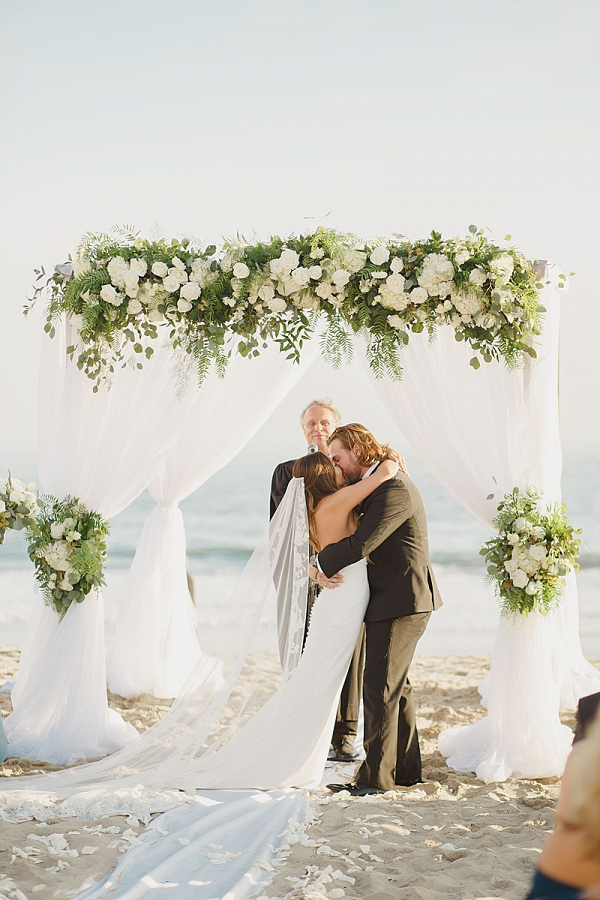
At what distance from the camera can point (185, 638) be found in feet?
21.1

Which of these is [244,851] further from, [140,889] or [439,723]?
[439,723]

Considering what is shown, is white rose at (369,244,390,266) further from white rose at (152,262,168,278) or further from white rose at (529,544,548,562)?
white rose at (529,544,548,562)

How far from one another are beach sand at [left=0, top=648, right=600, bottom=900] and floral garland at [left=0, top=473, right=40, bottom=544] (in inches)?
53.8

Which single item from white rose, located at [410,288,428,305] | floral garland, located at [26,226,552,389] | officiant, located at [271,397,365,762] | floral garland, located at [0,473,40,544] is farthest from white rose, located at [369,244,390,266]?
floral garland, located at [0,473,40,544]

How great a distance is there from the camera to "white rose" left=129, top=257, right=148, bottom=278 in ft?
15.4

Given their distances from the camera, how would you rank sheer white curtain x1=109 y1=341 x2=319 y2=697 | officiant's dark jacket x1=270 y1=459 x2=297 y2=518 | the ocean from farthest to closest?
1. the ocean
2. sheer white curtain x1=109 y1=341 x2=319 y2=697
3. officiant's dark jacket x1=270 y1=459 x2=297 y2=518

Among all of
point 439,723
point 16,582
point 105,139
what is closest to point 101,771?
point 439,723

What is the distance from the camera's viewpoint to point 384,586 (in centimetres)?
446

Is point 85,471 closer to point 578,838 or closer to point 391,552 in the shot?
point 391,552

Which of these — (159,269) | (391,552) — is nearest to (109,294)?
(159,269)

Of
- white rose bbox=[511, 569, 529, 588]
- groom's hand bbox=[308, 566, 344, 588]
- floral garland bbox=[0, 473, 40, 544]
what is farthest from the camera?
floral garland bbox=[0, 473, 40, 544]

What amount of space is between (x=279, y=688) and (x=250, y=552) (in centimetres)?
1561

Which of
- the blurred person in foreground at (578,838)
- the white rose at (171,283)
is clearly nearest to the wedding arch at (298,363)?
the white rose at (171,283)

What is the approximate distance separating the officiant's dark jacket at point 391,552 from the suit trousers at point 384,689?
0.27 feet
